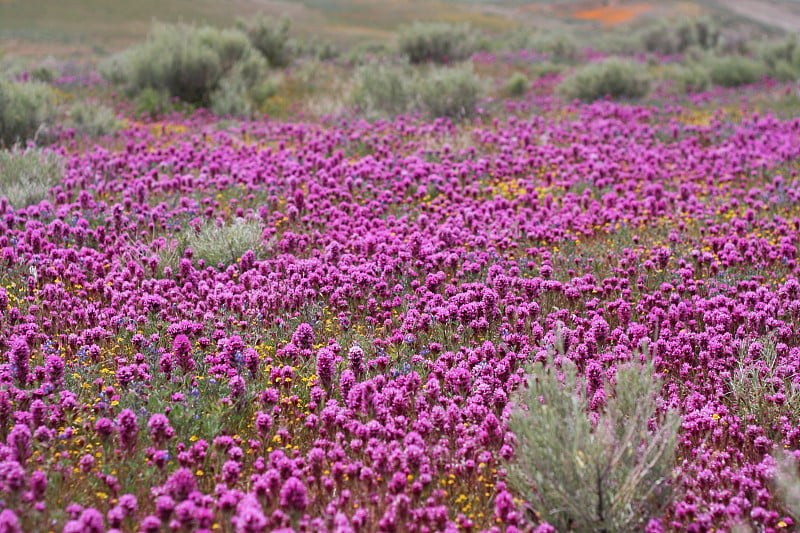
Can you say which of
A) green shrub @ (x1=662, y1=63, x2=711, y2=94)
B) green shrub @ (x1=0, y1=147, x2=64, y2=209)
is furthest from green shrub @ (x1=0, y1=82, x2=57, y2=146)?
green shrub @ (x1=662, y1=63, x2=711, y2=94)

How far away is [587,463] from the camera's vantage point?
11.2 feet

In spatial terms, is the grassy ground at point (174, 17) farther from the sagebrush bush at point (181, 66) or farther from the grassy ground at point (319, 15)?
the sagebrush bush at point (181, 66)

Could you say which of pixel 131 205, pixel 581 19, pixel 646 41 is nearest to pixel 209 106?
pixel 131 205

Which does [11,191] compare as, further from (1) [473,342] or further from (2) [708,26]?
(2) [708,26]

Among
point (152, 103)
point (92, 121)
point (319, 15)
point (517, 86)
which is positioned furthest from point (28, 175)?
point (319, 15)

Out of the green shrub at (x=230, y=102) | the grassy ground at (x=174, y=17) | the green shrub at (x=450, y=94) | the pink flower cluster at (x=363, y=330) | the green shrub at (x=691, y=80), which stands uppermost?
the grassy ground at (x=174, y=17)

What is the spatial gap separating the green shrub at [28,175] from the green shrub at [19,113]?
2.30 m

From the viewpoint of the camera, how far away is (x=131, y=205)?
323 inches

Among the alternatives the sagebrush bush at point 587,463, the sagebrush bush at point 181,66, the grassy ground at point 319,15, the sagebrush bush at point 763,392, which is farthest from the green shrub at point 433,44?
the sagebrush bush at point 587,463

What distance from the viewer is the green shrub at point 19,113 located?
11484 mm

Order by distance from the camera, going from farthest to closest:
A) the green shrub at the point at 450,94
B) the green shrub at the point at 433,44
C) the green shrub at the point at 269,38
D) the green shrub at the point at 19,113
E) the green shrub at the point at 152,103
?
the green shrub at the point at 433,44, the green shrub at the point at 269,38, the green shrub at the point at 152,103, the green shrub at the point at 450,94, the green shrub at the point at 19,113

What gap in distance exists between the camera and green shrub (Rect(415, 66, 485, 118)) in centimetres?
1453

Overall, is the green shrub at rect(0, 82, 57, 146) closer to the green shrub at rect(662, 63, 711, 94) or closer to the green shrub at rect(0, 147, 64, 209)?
the green shrub at rect(0, 147, 64, 209)

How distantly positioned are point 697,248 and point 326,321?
14.2 ft
